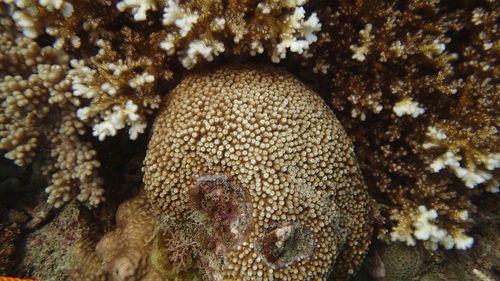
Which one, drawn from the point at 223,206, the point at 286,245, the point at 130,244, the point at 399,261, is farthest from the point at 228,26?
the point at 399,261

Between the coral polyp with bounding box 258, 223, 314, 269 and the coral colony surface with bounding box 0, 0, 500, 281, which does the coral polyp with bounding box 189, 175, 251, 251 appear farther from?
the coral polyp with bounding box 258, 223, 314, 269

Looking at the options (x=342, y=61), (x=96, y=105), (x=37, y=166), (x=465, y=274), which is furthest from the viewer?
(x=465, y=274)

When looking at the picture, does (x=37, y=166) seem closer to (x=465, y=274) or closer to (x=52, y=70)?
(x=52, y=70)

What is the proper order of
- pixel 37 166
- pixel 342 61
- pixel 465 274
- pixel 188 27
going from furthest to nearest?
pixel 465 274 < pixel 37 166 < pixel 342 61 < pixel 188 27

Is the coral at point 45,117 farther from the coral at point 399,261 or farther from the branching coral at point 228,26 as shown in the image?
the coral at point 399,261

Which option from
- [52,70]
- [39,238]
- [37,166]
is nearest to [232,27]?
[52,70]

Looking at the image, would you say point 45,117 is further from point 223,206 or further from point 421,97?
point 421,97

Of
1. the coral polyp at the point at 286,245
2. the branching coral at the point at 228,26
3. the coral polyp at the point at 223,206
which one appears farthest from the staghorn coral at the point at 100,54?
the coral polyp at the point at 286,245

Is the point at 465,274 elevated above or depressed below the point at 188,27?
below
